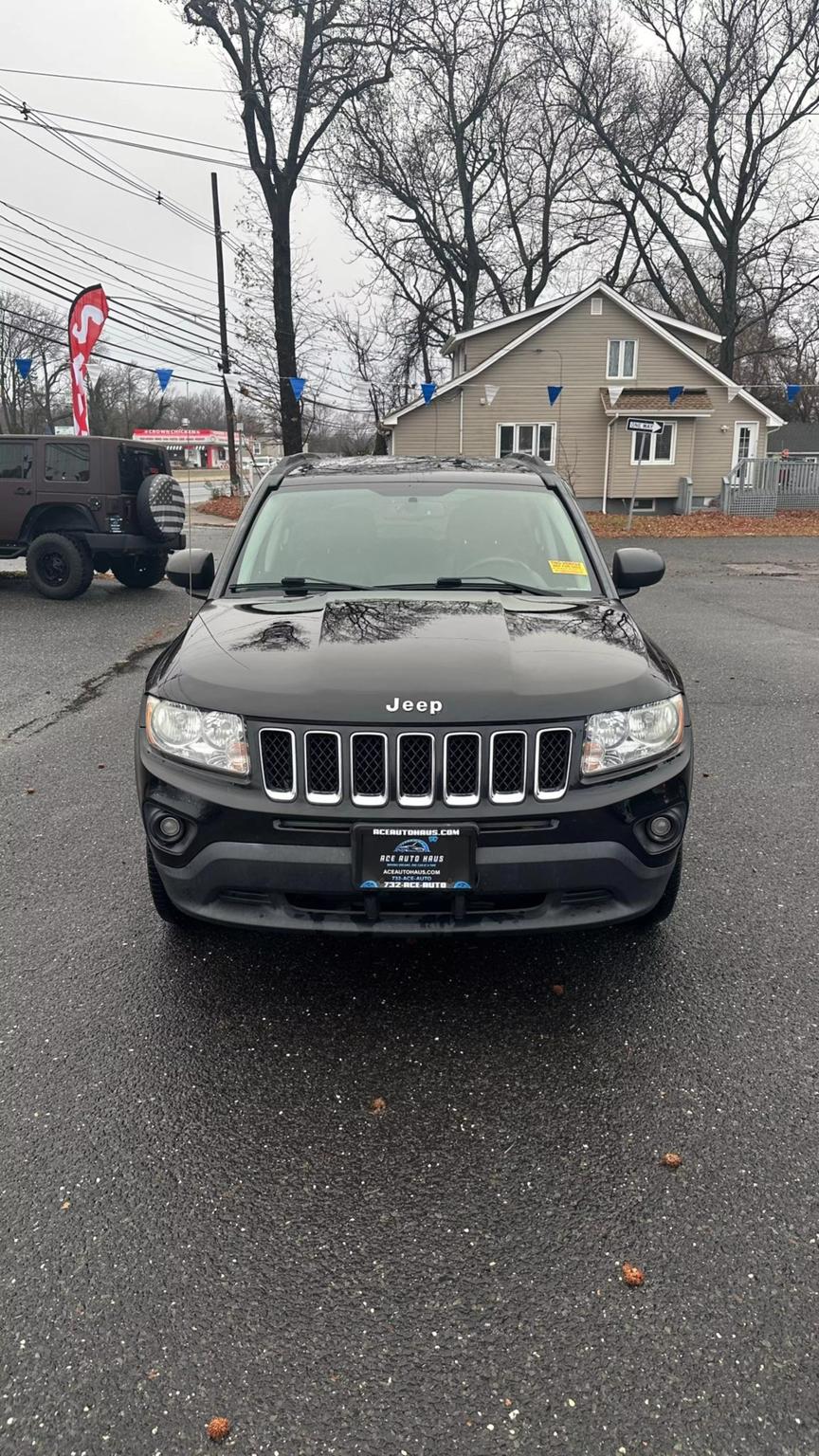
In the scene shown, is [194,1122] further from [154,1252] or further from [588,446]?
[588,446]

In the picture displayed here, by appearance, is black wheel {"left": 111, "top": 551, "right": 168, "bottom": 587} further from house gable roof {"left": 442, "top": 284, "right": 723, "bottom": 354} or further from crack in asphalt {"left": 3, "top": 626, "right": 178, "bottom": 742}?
house gable roof {"left": 442, "top": 284, "right": 723, "bottom": 354}

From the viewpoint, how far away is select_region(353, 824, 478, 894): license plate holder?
2.45 m

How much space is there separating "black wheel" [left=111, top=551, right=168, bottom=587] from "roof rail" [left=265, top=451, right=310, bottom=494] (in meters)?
8.15

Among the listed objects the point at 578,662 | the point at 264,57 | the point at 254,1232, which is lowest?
the point at 254,1232

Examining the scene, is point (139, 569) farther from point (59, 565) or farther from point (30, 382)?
point (30, 382)

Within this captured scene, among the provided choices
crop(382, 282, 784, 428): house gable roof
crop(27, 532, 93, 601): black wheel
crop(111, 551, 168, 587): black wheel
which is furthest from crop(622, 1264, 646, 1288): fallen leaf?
crop(382, 282, 784, 428): house gable roof

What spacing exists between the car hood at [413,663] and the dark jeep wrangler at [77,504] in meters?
8.74

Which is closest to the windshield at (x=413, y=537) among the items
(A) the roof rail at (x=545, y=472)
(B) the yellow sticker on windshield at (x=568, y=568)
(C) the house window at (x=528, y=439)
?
(B) the yellow sticker on windshield at (x=568, y=568)

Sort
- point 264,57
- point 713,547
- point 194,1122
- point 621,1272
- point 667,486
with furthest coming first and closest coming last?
point 667,486 → point 264,57 → point 713,547 → point 194,1122 → point 621,1272

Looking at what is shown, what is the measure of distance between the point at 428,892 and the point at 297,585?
1.58m

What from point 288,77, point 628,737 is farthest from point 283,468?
point 288,77

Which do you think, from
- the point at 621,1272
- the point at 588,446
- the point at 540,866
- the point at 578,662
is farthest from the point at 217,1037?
the point at 588,446

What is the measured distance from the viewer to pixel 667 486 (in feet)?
96.9

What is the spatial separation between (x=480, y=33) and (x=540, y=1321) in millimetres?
36952
